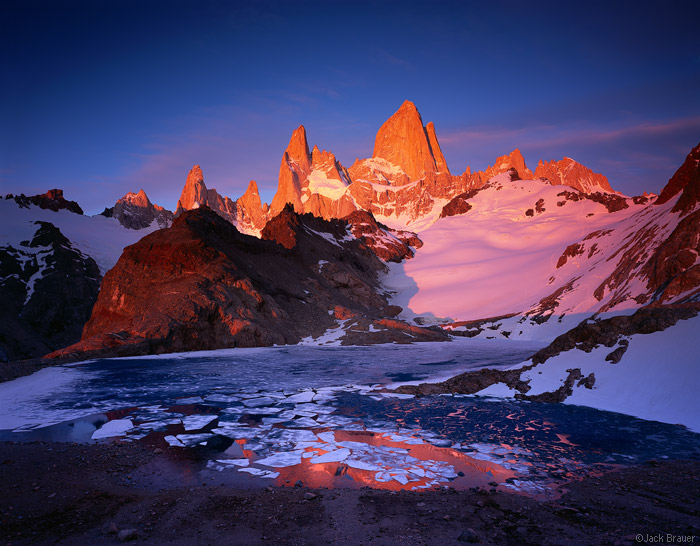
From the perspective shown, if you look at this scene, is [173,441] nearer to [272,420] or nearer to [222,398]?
[272,420]

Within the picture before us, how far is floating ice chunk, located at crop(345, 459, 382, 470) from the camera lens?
1107 cm

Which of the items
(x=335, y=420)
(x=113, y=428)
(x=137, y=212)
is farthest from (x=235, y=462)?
(x=137, y=212)

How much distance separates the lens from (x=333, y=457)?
12000 millimetres

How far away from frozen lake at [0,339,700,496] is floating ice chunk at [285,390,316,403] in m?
0.05

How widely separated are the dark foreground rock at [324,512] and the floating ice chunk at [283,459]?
200cm

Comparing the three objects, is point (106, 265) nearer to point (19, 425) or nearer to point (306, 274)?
point (306, 274)

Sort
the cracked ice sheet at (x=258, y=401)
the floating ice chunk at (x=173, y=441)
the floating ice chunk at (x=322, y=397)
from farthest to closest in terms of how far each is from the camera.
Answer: the floating ice chunk at (x=322, y=397), the cracked ice sheet at (x=258, y=401), the floating ice chunk at (x=173, y=441)

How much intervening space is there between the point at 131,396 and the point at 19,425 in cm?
652

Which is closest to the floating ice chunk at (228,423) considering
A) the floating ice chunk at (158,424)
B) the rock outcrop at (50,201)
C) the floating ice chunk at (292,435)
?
the floating ice chunk at (158,424)

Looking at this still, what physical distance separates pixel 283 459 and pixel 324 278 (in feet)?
242

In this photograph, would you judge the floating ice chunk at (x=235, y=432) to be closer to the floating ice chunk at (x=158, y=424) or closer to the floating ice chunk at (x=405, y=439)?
the floating ice chunk at (x=158, y=424)

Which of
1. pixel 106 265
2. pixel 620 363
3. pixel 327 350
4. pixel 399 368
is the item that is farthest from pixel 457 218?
pixel 620 363

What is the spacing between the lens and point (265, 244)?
78938 millimetres

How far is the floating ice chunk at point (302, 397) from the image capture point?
2100cm
